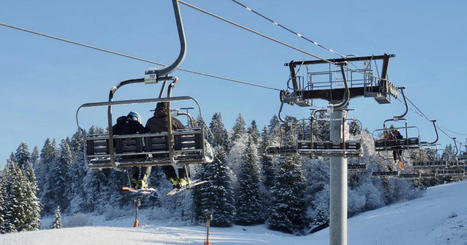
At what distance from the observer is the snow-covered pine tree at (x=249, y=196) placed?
3228 inches

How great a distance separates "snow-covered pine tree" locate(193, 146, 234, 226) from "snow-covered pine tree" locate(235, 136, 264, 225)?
1.70m

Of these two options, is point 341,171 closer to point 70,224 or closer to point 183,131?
point 183,131

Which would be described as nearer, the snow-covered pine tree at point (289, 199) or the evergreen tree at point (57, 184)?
the snow-covered pine tree at point (289, 199)

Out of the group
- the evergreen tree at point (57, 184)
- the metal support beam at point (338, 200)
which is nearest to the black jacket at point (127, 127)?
the metal support beam at point (338, 200)

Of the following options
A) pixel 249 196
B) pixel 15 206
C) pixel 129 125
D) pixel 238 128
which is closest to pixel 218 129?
pixel 238 128

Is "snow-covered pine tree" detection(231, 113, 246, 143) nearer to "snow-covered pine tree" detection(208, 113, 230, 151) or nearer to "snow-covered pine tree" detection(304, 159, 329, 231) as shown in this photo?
"snow-covered pine tree" detection(208, 113, 230, 151)

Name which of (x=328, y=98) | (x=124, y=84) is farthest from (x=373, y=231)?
(x=124, y=84)

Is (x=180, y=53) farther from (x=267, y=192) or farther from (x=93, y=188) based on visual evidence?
(x=93, y=188)

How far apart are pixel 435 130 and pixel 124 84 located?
19517 mm

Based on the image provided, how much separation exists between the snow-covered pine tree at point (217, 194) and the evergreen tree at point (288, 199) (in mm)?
5918

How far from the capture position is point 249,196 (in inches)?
3268

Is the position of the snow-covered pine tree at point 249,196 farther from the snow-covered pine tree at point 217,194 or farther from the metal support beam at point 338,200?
the metal support beam at point 338,200

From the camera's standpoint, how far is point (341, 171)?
25406 mm

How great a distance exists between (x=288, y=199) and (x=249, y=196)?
6530 mm
